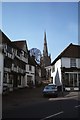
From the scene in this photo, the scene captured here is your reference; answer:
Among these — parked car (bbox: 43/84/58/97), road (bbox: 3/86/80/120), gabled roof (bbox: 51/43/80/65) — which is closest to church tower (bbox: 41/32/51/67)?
gabled roof (bbox: 51/43/80/65)

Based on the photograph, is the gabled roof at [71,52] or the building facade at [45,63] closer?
the gabled roof at [71,52]

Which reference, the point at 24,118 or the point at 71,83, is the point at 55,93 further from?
the point at 24,118

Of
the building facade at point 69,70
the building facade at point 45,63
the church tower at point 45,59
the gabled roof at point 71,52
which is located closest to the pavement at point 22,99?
the building facade at point 69,70

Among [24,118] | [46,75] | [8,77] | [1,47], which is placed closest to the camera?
[24,118]

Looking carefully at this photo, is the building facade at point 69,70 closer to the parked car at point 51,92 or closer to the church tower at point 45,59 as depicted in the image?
the parked car at point 51,92

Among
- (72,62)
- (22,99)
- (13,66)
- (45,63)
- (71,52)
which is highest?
(45,63)

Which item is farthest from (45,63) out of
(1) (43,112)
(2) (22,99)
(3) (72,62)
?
(1) (43,112)

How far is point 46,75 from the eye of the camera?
96562mm

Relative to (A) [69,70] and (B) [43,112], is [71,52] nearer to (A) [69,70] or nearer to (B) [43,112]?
(A) [69,70]

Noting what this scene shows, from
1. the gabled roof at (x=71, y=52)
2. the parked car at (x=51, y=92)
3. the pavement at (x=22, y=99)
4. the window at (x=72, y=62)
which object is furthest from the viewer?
the gabled roof at (x=71, y=52)

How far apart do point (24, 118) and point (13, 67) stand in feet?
101

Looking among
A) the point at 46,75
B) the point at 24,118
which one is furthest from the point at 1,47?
the point at 46,75

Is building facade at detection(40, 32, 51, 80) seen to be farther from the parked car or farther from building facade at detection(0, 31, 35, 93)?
the parked car

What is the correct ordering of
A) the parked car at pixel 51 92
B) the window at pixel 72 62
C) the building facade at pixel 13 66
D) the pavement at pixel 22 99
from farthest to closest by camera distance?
the window at pixel 72 62, the building facade at pixel 13 66, the parked car at pixel 51 92, the pavement at pixel 22 99
